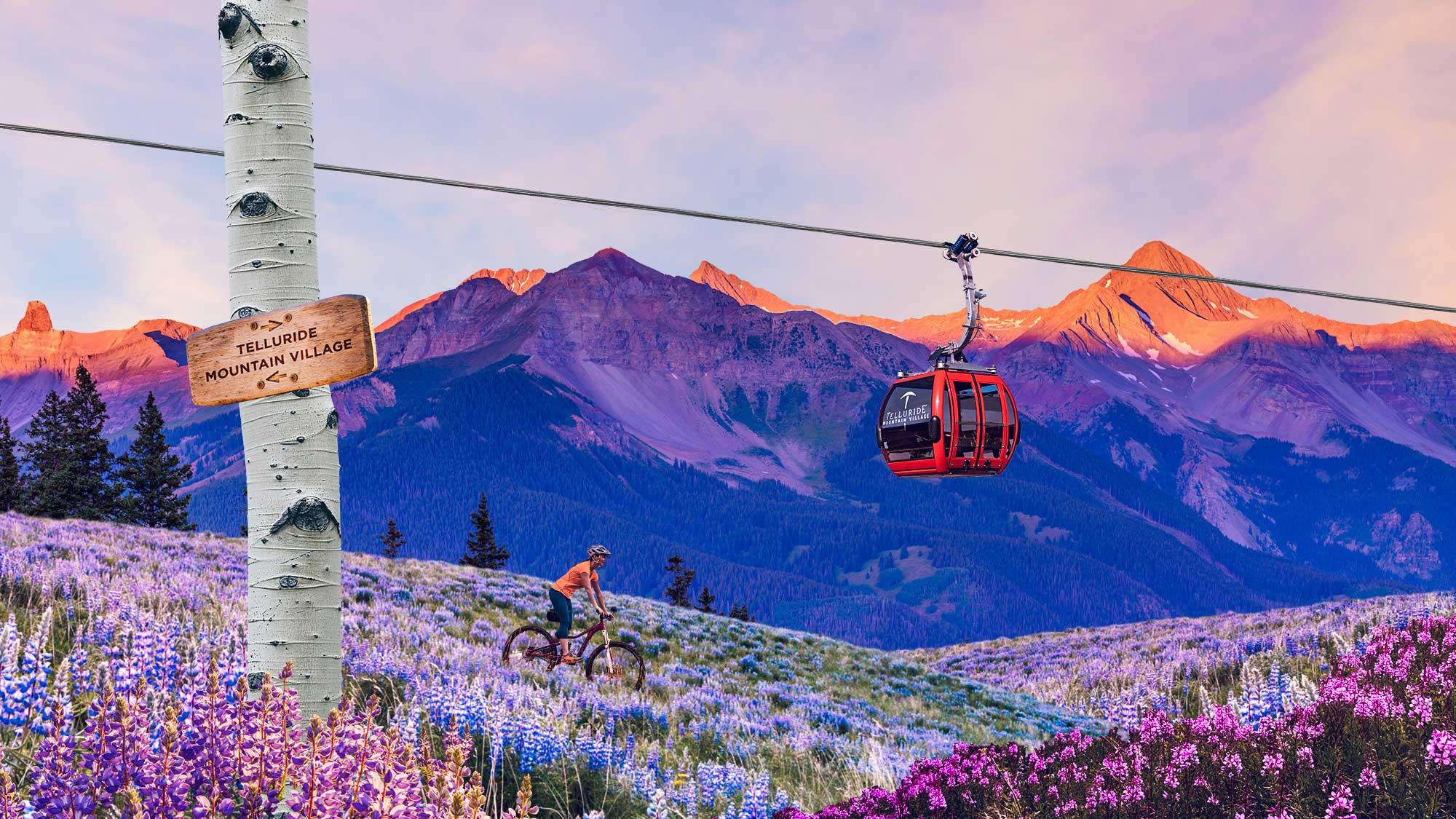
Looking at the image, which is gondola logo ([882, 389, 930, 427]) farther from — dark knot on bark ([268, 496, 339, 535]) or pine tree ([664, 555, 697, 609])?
pine tree ([664, 555, 697, 609])

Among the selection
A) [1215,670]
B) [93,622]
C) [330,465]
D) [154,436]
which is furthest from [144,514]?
[330,465]

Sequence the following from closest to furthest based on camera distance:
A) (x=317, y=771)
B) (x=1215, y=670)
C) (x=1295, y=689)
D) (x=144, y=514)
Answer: (x=317, y=771) → (x=1295, y=689) → (x=1215, y=670) → (x=144, y=514)

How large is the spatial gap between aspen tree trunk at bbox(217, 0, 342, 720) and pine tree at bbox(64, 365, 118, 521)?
161ft

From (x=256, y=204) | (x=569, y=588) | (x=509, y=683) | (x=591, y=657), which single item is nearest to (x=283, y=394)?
(x=256, y=204)

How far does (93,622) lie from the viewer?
9422mm

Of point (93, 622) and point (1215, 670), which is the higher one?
point (93, 622)

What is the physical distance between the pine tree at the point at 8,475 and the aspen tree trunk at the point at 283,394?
173 ft

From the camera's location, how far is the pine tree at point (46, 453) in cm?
4616

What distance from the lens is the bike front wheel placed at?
13.7 meters

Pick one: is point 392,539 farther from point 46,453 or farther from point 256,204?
point 256,204

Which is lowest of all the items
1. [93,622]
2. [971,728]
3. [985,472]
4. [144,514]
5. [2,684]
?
[971,728]

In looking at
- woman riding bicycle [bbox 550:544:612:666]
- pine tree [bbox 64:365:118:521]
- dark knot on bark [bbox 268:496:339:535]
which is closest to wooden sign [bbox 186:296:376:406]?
dark knot on bark [bbox 268:496:339:535]

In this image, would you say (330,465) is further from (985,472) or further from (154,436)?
(154,436)

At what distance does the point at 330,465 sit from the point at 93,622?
→ 6.67 metres
